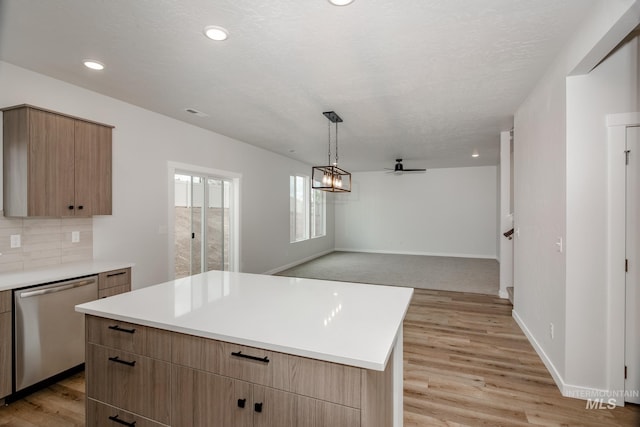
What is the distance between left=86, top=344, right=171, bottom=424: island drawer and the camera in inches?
59.9

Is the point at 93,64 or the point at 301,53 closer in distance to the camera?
the point at 301,53

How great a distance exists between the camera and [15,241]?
8.68 feet

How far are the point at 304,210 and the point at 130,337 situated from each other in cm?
682

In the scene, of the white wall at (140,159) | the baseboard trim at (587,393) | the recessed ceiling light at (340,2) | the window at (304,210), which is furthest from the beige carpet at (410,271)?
the recessed ceiling light at (340,2)

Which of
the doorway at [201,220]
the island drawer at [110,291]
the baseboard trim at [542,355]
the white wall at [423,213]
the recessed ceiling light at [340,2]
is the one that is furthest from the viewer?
the white wall at [423,213]

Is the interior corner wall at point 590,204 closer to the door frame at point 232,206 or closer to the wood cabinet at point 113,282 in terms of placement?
the wood cabinet at point 113,282

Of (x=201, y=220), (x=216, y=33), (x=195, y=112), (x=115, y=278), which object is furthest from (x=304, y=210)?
(x=216, y=33)

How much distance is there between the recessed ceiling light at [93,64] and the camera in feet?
8.45

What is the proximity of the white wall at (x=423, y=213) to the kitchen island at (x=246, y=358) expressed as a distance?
8050mm

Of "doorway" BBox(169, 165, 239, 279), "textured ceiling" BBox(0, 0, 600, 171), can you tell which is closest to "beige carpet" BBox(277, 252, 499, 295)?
"doorway" BBox(169, 165, 239, 279)

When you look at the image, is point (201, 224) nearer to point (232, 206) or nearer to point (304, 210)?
point (232, 206)

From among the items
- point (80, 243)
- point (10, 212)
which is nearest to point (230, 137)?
point (80, 243)

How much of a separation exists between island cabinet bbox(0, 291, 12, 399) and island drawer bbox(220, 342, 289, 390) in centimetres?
207

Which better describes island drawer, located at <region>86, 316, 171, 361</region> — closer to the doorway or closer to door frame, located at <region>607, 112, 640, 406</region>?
the doorway
